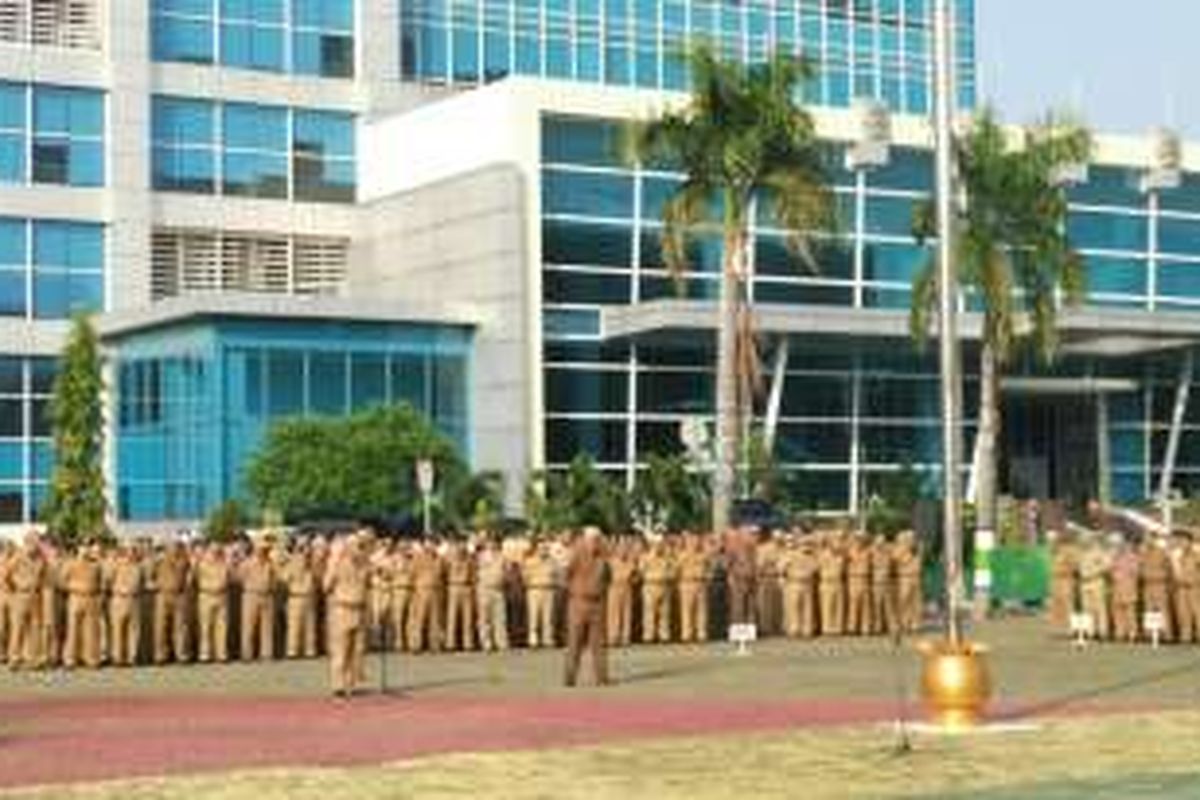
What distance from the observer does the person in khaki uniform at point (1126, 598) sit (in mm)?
37031

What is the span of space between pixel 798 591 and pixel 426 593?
20.2 feet

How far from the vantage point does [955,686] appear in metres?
22.3

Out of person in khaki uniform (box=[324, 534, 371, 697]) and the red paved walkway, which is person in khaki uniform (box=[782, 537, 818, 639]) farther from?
the red paved walkway

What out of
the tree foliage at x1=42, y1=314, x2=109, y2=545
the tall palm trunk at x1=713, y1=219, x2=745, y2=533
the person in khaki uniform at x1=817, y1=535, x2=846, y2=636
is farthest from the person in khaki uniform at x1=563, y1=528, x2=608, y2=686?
the tree foliage at x1=42, y1=314, x2=109, y2=545

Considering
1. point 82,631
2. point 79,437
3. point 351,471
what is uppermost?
point 79,437

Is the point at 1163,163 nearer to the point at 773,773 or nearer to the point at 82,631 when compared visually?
the point at 82,631

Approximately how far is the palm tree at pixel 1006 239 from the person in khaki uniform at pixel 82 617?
63.8ft

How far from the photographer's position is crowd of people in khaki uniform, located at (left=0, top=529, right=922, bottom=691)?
32.8 metres

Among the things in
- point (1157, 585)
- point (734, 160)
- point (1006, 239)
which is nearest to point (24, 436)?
point (734, 160)

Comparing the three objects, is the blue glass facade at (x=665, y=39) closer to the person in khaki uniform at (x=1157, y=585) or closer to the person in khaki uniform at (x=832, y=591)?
the person in khaki uniform at (x=832, y=591)

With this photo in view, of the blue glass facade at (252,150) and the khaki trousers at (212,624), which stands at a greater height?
the blue glass facade at (252,150)

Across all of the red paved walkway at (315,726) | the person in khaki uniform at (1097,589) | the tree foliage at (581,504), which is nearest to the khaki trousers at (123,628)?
the red paved walkway at (315,726)

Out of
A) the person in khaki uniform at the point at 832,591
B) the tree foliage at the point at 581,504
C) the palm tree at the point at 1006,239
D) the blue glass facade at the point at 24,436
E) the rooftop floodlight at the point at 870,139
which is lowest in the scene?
the person in khaki uniform at the point at 832,591

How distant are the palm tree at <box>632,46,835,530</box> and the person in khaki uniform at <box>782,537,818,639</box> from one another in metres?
7.81
